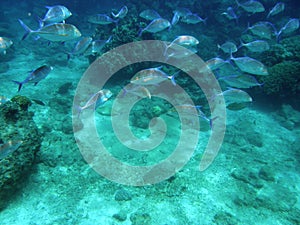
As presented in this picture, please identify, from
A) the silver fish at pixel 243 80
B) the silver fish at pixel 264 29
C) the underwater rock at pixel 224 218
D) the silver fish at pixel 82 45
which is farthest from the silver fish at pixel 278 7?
the underwater rock at pixel 224 218

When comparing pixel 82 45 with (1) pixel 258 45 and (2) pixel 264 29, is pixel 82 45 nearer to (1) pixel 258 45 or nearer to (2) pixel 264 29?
(1) pixel 258 45

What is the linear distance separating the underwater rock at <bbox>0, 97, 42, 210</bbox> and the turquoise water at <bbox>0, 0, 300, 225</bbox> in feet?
0.06

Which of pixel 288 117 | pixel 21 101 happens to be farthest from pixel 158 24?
pixel 288 117

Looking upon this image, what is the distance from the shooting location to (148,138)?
557cm

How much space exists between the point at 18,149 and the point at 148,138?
119 inches

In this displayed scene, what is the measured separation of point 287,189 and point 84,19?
2044 cm

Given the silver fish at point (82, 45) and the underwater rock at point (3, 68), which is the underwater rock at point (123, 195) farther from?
the underwater rock at point (3, 68)

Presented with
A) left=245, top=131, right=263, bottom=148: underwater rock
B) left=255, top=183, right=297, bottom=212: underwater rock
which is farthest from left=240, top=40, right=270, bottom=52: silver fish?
left=255, top=183, right=297, bottom=212: underwater rock

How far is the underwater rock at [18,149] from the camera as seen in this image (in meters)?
3.28

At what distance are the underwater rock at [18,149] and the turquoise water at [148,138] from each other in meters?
0.02

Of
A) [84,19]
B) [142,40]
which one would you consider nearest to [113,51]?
[142,40]

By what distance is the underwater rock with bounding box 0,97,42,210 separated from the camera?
328cm

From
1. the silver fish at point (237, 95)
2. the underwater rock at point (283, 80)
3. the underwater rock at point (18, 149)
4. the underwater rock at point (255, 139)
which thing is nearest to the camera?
the underwater rock at point (18, 149)

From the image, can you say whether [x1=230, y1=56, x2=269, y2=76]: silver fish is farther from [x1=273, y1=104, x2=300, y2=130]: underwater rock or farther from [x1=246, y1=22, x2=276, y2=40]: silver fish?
[x1=273, y1=104, x2=300, y2=130]: underwater rock
